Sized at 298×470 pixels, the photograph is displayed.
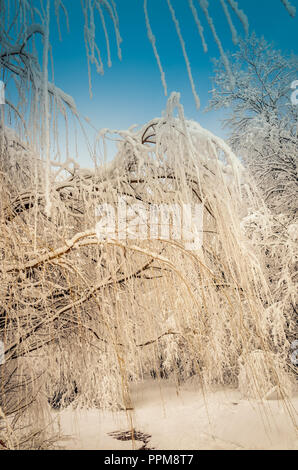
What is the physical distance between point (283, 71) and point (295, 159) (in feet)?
10.9

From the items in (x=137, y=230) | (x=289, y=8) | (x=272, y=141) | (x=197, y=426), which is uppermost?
(x=272, y=141)

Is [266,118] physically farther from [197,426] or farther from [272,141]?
[197,426]

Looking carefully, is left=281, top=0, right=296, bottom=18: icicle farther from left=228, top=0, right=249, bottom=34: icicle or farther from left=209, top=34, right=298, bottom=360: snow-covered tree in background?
left=209, top=34, right=298, bottom=360: snow-covered tree in background

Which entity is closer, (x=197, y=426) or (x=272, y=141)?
(x=197, y=426)

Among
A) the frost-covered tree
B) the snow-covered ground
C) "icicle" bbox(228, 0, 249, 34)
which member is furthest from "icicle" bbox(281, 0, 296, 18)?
the frost-covered tree

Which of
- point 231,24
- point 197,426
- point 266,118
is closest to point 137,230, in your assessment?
point 231,24

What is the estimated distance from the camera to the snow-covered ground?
187 inches

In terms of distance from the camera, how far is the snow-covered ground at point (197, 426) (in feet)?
15.6

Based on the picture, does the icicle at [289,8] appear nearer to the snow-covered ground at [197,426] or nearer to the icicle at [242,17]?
the icicle at [242,17]

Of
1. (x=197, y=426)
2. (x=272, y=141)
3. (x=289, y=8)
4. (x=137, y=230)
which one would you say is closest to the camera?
(x=289, y=8)

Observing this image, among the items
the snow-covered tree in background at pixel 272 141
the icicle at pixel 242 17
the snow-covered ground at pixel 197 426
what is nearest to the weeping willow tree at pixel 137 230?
the icicle at pixel 242 17

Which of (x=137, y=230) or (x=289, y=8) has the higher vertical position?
(x=289, y=8)

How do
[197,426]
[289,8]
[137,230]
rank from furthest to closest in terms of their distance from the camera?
[197,426] < [137,230] < [289,8]

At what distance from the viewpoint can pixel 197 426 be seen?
5734mm
